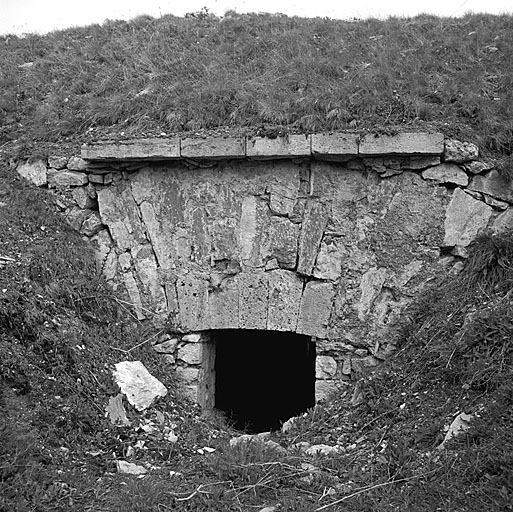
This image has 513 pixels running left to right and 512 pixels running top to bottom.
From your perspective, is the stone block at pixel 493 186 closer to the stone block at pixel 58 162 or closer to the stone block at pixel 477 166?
the stone block at pixel 477 166

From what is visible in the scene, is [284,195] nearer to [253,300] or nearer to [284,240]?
[284,240]

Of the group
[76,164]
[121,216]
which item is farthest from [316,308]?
[76,164]

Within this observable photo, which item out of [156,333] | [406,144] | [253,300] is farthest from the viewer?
[156,333]

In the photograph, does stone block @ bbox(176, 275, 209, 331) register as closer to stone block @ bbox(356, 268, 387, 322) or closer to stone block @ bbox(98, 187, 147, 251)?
stone block @ bbox(98, 187, 147, 251)

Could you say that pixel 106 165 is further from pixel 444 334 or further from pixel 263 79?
pixel 444 334

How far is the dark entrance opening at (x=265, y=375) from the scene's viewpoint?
805cm

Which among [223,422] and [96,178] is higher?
[96,178]

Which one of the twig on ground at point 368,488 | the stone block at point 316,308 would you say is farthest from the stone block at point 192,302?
the twig on ground at point 368,488

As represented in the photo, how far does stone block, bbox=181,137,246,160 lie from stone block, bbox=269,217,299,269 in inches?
28.5

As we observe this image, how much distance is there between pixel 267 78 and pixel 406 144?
80.7 inches

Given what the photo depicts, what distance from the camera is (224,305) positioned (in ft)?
22.0

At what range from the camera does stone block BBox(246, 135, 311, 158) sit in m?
6.32

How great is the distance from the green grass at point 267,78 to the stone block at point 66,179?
19.8 inches

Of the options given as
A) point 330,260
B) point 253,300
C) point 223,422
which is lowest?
point 223,422
